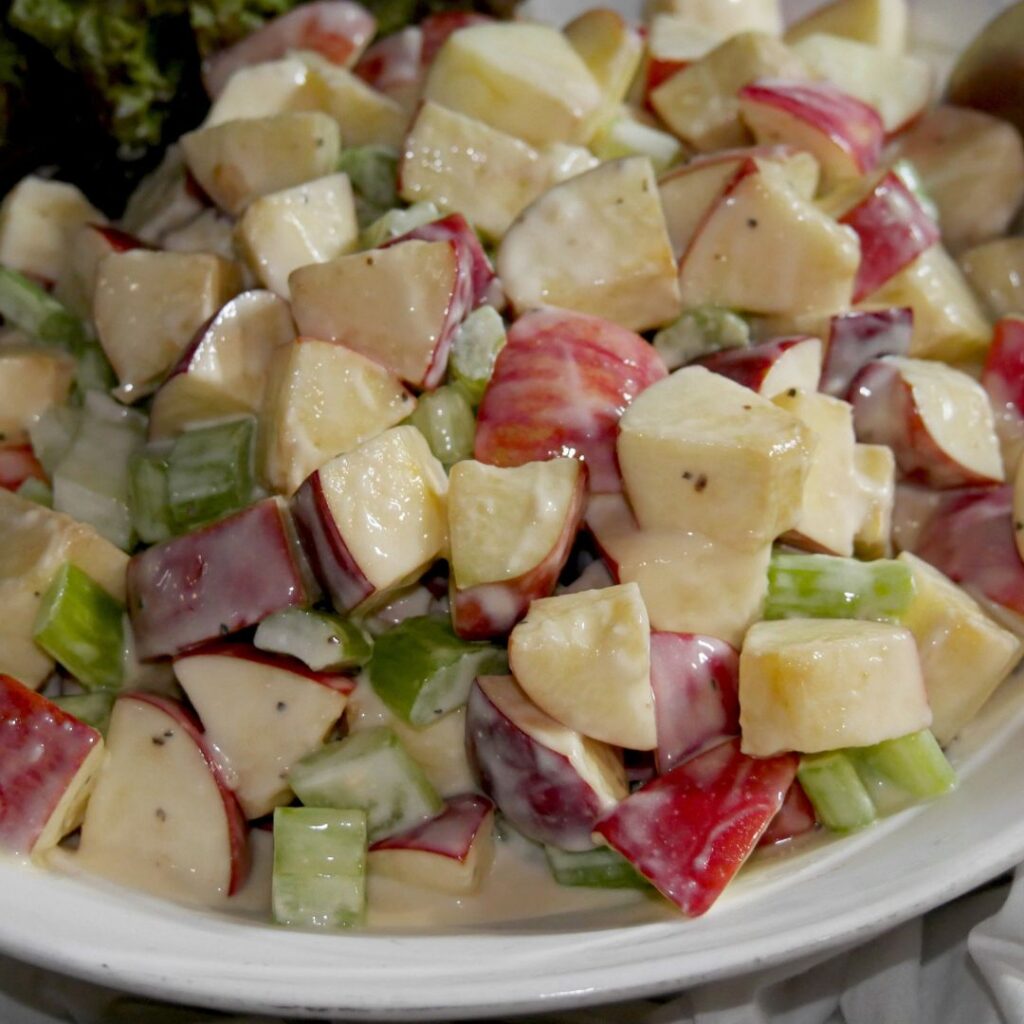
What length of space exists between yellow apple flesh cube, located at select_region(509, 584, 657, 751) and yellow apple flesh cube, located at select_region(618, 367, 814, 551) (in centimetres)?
14

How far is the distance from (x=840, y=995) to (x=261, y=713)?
2.50ft

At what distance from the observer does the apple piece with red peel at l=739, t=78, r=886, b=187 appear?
6.33ft

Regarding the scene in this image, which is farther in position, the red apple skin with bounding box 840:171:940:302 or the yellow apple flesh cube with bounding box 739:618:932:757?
the red apple skin with bounding box 840:171:940:302

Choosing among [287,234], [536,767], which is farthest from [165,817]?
[287,234]

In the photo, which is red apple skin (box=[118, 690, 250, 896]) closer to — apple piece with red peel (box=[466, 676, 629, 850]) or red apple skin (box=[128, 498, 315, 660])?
red apple skin (box=[128, 498, 315, 660])

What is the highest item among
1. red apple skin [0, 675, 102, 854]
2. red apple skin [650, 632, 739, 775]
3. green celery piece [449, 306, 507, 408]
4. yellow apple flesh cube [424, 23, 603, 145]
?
yellow apple flesh cube [424, 23, 603, 145]

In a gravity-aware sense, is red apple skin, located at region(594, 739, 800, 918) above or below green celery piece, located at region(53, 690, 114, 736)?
below

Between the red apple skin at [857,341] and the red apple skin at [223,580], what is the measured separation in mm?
774

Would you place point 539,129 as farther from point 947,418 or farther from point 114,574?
point 114,574

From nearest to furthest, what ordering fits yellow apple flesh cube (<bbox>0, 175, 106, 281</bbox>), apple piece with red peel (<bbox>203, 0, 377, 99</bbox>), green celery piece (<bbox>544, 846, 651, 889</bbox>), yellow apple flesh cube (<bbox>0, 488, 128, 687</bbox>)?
1. green celery piece (<bbox>544, 846, 651, 889</bbox>)
2. yellow apple flesh cube (<bbox>0, 488, 128, 687</bbox>)
3. yellow apple flesh cube (<bbox>0, 175, 106, 281</bbox>)
4. apple piece with red peel (<bbox>203, 0, 377, 99</bbox>)

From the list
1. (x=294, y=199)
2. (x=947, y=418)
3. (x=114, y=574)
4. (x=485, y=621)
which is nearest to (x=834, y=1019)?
(x=485, y=621)

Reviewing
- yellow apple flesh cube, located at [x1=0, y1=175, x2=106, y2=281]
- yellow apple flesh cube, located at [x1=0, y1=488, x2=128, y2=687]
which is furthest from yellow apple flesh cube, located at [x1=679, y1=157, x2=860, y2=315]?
yellow apple flesh cube, located at [x1=0, y1=175, x2=106, y2=281]

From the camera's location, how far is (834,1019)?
5.19 ft

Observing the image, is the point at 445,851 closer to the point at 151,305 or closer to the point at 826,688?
the point at 826,688
